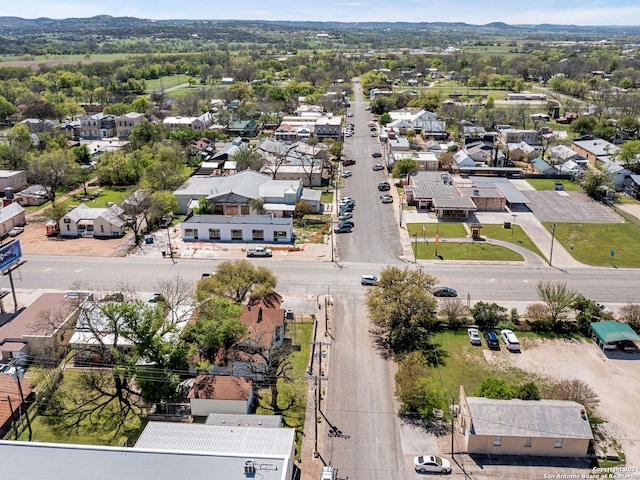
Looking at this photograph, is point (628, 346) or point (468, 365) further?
point (628, 346)

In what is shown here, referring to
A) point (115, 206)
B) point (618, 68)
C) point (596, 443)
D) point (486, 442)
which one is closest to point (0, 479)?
point (486, 442)

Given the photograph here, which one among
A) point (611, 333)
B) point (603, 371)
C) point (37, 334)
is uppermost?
point (37, 334)

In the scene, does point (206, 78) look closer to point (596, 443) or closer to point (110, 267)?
point (110, 267)

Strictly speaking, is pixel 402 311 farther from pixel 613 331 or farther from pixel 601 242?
pixel 601 242

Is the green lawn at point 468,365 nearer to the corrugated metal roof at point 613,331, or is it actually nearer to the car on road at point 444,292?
the corrugated metal roof at point 613,331

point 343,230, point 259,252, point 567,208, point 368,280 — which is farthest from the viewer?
point 567,208

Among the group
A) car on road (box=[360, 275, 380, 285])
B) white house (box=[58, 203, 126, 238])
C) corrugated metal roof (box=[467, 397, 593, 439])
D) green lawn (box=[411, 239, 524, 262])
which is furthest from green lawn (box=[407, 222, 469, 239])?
white house (box=[58, 203, 126, 238])

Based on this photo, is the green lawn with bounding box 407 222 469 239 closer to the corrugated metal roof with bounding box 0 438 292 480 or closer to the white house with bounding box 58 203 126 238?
the white house with bounding box 58 203 126 238

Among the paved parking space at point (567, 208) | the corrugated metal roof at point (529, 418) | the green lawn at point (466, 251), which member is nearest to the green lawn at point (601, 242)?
the paved parking space at point (567, 208)

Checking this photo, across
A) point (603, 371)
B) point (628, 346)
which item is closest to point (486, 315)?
point (603, 371)
